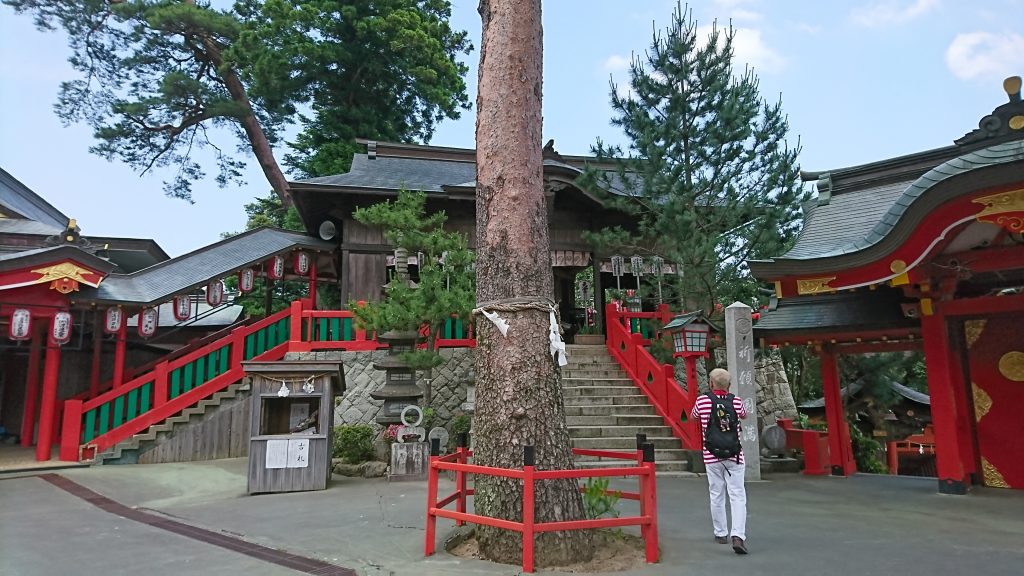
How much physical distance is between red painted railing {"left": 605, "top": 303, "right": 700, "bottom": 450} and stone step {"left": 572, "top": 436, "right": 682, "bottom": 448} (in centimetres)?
19

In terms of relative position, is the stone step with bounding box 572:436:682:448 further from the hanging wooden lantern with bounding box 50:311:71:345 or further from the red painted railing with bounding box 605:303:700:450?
the hanging wooden lantern with bounding box 50:311:71:345

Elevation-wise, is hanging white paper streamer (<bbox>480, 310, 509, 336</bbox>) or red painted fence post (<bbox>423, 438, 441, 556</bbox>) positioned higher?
hanging white paper streamer (<bbox>480, 310, 509, 336</bbox>)

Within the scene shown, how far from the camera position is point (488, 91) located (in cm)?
572

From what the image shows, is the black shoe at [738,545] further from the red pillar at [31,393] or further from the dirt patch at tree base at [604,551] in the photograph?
the red pillar at [31,393]

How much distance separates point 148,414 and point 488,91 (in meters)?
9.30

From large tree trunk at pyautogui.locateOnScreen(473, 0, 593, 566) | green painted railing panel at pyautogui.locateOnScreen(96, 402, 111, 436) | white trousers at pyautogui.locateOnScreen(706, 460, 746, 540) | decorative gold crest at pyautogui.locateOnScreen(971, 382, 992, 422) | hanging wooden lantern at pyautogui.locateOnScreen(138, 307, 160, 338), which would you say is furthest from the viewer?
hanging wooden lantern at pyautogui.locateOnScreen(138, 307, 160, 338)

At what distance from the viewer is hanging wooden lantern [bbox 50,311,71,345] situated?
10500 mm

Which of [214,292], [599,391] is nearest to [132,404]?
[214,292]

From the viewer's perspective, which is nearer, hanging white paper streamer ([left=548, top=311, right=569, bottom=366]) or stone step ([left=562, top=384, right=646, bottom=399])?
hanging white paper streamer ([left=548, top=311, right=569, bottom=366])

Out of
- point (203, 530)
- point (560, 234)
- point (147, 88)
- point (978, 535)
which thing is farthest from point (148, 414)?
point (147, 88)

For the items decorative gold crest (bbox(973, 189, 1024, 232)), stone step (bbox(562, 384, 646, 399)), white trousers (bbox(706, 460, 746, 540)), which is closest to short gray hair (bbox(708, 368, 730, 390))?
white trousers (bbox(706, 460, 746, 540))

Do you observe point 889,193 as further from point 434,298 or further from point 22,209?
point 22,209

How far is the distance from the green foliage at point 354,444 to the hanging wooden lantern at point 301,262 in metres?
5.79

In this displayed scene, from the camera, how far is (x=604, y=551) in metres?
5.02
